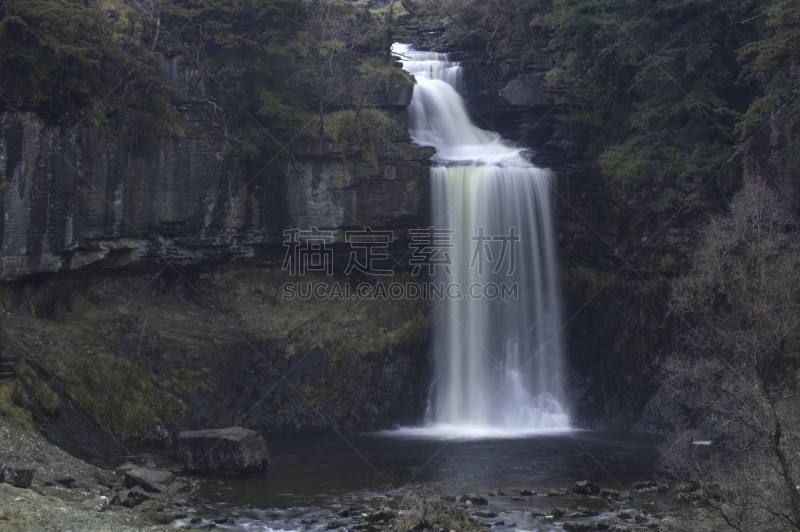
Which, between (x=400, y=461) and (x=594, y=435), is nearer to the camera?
(x=400, y=461)

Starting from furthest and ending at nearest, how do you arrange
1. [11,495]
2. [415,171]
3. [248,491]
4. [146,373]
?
1. [415,171]
2. [146,373]
3. [248,491]
4. [11,495]

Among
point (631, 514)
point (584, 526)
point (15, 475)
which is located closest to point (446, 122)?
point (631, 514)

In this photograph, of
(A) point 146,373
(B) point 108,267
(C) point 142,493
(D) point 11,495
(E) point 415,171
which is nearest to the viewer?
(D) point 11,495

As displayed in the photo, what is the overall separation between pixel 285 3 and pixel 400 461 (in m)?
18.5

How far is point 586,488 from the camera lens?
17219 mm

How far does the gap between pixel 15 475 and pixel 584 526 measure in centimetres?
1170

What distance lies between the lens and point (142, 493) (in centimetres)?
1608

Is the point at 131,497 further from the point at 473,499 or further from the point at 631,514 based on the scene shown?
the point at 631,514

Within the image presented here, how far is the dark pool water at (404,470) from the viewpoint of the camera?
16297 mm

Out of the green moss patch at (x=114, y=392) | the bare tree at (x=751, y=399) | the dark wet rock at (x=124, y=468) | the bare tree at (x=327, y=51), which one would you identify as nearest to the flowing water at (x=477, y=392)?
the dark wet rock at (x=124, y=468)

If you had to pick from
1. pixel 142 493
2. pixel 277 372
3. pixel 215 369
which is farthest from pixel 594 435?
pixel 142 493

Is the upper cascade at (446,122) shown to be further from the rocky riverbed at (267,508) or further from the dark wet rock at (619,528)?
the dark wet rock at (619,528)

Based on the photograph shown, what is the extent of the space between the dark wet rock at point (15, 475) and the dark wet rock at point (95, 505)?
1266 millimetres

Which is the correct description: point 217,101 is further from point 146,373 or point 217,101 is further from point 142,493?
point 142,493
